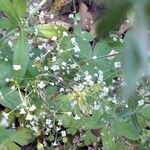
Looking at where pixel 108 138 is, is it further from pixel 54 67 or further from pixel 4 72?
pixel 4 72

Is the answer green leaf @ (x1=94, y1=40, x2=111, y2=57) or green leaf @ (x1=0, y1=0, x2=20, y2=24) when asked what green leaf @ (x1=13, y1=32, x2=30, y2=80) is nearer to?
green leaf @ (x1=0, y1=0, x2=20, y2=24)

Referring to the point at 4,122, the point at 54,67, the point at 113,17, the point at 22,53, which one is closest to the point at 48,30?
the point at 54,67

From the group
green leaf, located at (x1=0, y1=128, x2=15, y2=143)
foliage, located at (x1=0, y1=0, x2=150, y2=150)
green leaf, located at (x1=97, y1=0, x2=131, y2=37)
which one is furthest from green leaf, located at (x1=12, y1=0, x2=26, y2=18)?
green leaf, located at (x1=97, y1=0, x2=131, y2=37)

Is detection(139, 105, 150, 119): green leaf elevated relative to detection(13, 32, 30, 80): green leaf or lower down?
lower down

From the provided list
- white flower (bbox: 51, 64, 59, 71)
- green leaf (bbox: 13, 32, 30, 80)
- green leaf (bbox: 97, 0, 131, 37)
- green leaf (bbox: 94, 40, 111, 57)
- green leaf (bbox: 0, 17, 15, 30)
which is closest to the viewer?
green leaf (bbox: 97, 0, 131, 37)

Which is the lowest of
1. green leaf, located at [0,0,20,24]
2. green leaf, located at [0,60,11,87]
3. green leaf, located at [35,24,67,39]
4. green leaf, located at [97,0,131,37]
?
green leaf, located at [0,60,11,87]

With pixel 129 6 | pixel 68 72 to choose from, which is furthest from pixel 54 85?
pixel 129 6

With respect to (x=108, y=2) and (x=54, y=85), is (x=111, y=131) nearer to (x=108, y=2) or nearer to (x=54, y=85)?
(x=54, y=85)
